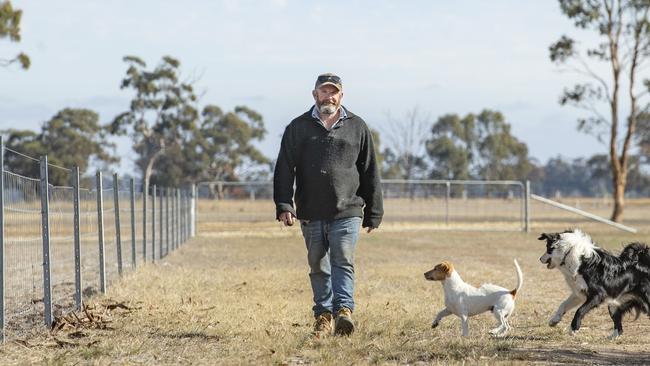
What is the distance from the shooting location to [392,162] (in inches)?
3302

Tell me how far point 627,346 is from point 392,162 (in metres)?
74.4

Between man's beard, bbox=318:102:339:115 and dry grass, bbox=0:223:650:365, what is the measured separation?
185 cm

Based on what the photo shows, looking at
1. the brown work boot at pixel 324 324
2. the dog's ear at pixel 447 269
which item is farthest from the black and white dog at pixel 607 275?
the brown work boot at pixel 324 324

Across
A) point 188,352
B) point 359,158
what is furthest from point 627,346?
point 188,352

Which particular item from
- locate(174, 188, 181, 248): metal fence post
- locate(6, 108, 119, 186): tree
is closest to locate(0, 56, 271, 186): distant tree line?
locate(6, 108, 119, 186): tree

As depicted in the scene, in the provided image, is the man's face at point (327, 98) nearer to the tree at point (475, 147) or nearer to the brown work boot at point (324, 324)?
the brown work boot at point (324, 324)

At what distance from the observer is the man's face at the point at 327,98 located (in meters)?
9.26

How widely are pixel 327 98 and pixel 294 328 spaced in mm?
2260

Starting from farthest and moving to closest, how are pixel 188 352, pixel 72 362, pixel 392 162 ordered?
pixel 392 162
pixel 188 352
pixel 72 362

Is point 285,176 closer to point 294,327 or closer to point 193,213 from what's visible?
point 294,327

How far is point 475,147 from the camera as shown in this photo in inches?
3506

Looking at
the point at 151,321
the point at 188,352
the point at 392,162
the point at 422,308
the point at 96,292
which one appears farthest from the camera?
the point at 392,162

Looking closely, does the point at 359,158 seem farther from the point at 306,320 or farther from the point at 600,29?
the point at 600,29

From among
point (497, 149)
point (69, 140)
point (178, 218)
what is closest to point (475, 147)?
point (497, 149)
